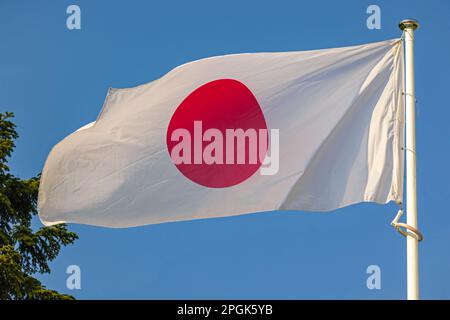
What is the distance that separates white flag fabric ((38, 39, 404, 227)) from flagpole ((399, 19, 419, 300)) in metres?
0.32

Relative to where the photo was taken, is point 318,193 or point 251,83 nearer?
point 318,193

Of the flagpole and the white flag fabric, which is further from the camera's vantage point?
the white flag fabric

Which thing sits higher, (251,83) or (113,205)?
(251,83)

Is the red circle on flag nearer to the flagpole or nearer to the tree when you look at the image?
the flagpole

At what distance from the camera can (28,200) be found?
24016mm

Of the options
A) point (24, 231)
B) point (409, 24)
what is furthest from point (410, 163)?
point (24, 231)

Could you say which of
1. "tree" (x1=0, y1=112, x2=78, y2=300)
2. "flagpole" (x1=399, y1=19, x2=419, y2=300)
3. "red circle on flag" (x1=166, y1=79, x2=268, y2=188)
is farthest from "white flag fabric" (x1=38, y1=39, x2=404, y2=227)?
"tree" (x1=0, y1=112, x2=78, y2=300)

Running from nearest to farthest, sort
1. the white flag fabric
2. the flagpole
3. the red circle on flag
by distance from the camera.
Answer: the flagpole < the white flag fabric < the red circle on flag

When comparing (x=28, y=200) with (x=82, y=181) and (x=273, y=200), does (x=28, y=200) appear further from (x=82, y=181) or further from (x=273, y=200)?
(x=273, y=200)

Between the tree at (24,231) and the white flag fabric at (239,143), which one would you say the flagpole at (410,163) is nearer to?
the white flag fabric at (239,143)

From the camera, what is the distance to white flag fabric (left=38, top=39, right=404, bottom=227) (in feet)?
37.1

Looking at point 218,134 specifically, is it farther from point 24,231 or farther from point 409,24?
point 24,231
